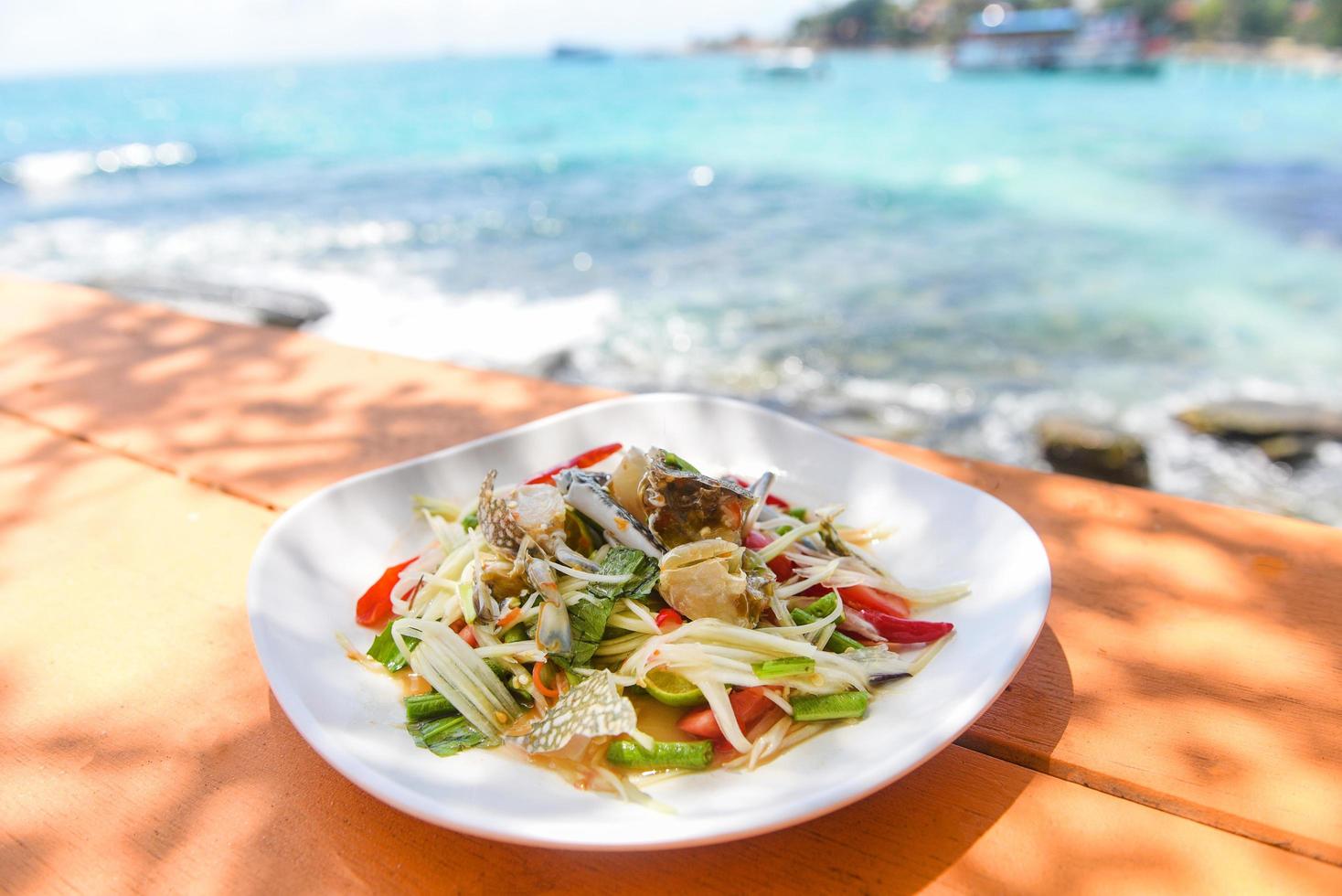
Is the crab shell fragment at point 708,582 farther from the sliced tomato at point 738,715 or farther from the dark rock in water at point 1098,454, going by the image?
the dark rock in water at point 1098,454

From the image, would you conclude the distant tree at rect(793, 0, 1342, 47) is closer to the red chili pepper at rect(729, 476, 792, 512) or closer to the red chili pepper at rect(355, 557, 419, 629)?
the red chili pepper at rect(729, 476, 792, 512)

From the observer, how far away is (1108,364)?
8.08 meters

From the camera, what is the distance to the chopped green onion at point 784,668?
1.09 metres

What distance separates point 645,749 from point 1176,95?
4799cm

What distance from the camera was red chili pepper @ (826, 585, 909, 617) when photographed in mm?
1278

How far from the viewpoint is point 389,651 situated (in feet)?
3.94

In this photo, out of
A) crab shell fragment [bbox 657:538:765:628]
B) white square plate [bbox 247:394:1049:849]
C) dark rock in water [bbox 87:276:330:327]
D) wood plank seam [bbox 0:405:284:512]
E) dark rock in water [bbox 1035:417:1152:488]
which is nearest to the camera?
white square plate [bbox 247:394:1049:849]

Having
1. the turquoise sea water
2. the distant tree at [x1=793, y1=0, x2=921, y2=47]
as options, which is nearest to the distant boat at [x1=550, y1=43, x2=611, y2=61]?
the distant tree at [x1=793, y1=0, x2=921, y2=47]

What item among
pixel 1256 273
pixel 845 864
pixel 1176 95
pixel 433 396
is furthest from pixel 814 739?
pixel 1176 95

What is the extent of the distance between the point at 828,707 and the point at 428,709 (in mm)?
489

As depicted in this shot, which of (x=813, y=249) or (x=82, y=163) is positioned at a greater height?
(x=82, y=163)

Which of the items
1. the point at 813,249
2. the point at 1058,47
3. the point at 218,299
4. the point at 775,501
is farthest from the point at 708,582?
the point at 1058,47

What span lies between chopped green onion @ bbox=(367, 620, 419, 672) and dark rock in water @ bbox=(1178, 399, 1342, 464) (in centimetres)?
639

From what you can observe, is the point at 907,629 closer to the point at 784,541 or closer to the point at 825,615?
the point at 825,615
